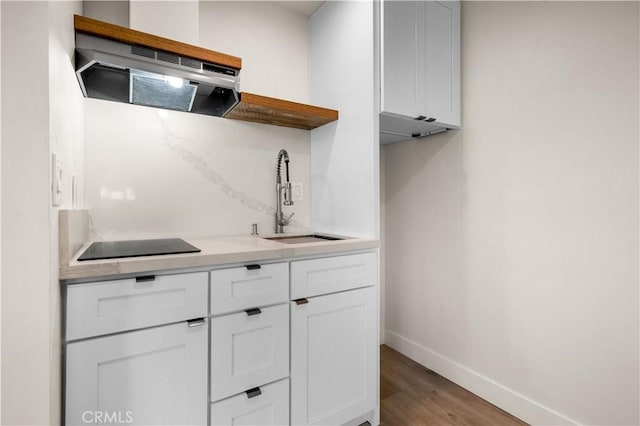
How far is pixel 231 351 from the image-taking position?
124cm

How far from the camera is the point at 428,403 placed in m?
1.88

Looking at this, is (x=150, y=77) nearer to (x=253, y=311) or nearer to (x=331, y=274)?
(x=253, y=311)

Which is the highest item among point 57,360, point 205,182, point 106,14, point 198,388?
point 106,14

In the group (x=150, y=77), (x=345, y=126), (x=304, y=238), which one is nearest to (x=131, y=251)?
(x=150, y=77)

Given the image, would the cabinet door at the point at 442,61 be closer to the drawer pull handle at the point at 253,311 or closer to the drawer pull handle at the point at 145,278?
the drawer pull handle at the point at 253,311

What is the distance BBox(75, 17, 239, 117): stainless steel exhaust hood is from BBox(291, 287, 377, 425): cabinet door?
108 centimetres

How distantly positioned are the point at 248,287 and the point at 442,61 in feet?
5.79

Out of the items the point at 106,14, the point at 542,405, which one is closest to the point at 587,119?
the point at 542,405

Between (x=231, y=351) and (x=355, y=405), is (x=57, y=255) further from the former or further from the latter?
(x=355, y=405)

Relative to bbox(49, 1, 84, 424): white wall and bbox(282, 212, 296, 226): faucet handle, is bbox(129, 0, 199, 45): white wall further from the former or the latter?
bbox(282, 212, 296, 226): faucet handle

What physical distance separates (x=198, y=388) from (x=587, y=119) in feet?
6.79

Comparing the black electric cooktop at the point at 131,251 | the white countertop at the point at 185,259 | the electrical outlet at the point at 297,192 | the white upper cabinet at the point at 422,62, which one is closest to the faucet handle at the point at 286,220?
the electrical outlet at the point at 297,192

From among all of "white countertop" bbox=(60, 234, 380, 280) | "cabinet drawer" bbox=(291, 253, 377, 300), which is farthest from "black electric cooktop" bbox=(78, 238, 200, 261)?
"cabinet drawer" bbox=(291, 253, 377, 300)

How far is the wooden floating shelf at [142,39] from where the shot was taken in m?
1.16
